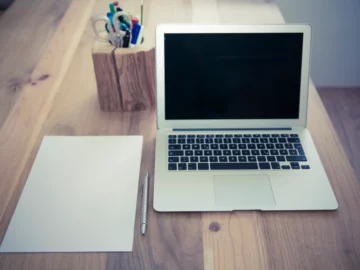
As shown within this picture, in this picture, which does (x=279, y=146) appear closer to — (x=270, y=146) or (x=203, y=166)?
(x=270, y=146)

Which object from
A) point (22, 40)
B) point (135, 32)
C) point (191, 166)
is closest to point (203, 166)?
point (191, 166)

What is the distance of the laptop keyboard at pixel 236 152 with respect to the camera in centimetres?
72

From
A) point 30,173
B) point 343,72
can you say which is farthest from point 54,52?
point 343,72

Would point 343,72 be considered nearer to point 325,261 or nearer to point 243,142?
point 243,142

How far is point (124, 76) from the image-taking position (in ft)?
2.71

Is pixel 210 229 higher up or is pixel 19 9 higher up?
pixel 19 9

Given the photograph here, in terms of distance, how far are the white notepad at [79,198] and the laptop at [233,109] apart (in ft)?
0.24

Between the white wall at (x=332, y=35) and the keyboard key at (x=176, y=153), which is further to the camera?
the white wall at (x=332, y=35)

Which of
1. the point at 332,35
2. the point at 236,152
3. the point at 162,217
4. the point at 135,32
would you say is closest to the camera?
the point at 162,217

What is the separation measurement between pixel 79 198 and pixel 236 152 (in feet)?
1.04

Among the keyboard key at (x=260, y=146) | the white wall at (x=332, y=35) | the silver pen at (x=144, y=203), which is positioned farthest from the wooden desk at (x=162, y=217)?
the white wall at (x=332, y=35)

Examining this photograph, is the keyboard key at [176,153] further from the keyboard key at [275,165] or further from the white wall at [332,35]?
the white wall at [332,35]

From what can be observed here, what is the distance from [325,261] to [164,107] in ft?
1.38

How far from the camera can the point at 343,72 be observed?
6.61ft
